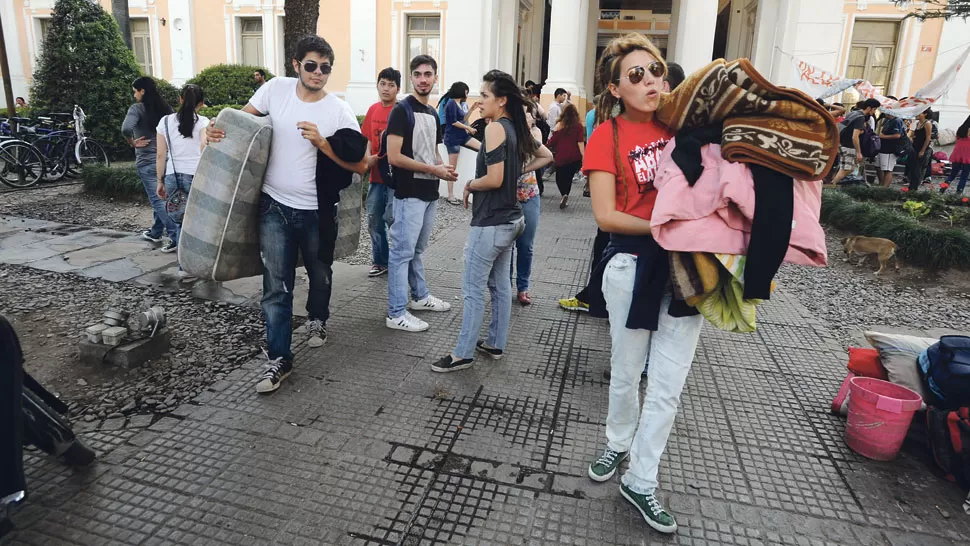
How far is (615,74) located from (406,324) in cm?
271

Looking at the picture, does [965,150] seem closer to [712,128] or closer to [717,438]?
[717,438]

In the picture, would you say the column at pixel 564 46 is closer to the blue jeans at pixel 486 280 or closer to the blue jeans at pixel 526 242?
the blue jeans at pixel 526 242

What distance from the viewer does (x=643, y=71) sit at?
2.31m

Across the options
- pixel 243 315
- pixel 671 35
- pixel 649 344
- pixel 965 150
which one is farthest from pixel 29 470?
pixel 671 35

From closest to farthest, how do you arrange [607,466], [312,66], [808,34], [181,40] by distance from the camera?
[607,466] < [312,66] < [808,34] < [181,40]

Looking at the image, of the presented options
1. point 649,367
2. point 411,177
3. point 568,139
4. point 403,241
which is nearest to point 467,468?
point 649,367

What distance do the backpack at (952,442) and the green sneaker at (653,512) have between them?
146cm

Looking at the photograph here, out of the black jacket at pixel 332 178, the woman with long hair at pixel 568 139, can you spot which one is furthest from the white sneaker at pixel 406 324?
the woman with long hair at pixel 568 139

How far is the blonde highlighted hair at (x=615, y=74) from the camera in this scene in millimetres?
2363

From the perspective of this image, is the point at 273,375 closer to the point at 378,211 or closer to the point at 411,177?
the point at 411,177

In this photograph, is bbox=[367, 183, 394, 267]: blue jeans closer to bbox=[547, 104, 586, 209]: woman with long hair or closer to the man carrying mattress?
the man carrying mattress

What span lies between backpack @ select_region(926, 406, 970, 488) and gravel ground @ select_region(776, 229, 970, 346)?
187 centimetres

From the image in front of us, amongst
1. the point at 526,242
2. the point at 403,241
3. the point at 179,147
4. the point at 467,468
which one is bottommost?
the point at 467,468

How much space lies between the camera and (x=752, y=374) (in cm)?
407
